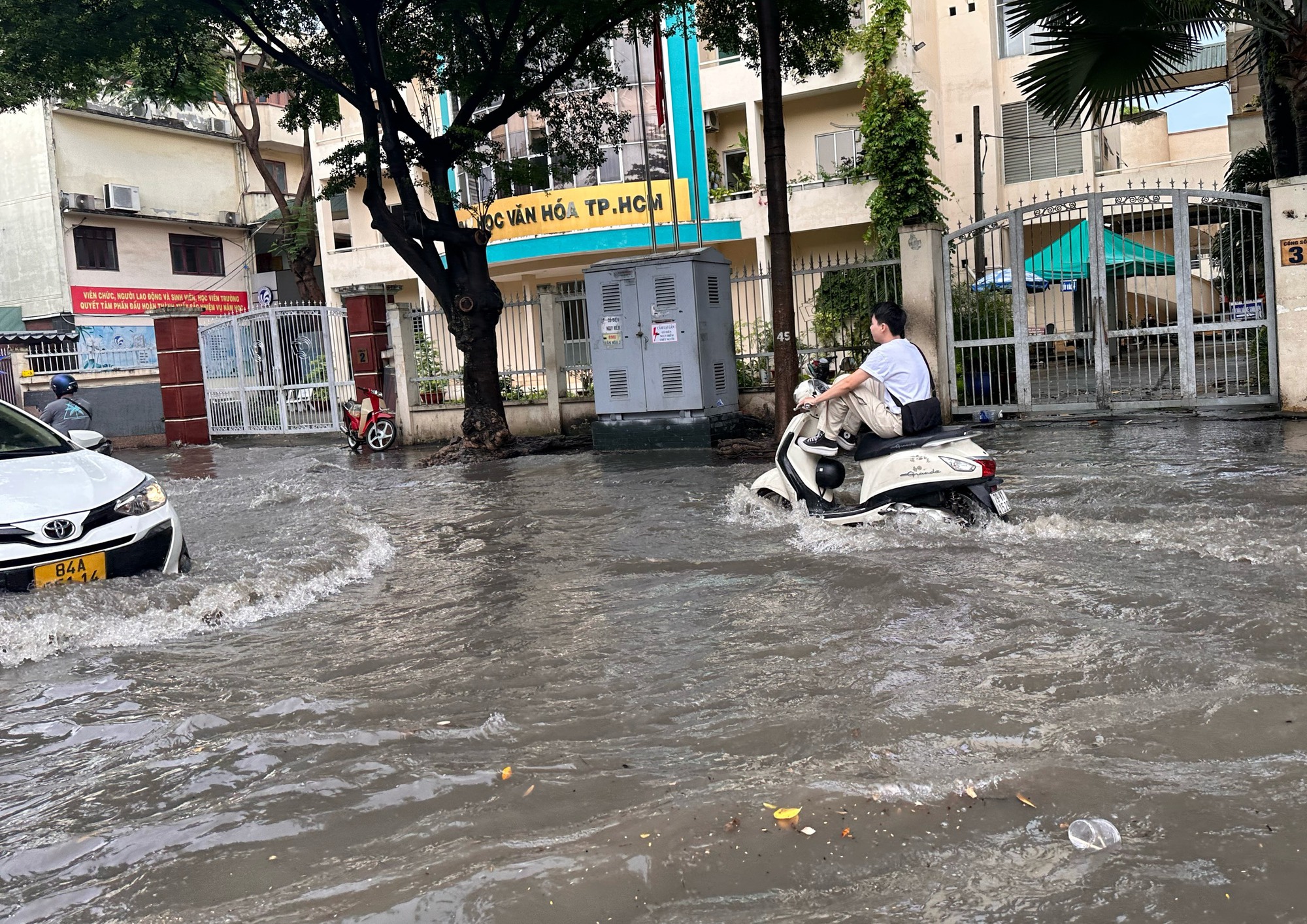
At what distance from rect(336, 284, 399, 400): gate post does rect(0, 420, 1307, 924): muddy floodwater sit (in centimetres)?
1133

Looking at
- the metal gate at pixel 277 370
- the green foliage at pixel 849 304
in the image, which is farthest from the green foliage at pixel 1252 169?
the metal gate at pixel 277 370

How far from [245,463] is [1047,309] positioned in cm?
1136

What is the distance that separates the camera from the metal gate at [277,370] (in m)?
20.1

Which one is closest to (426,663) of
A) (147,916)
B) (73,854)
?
(73,854)

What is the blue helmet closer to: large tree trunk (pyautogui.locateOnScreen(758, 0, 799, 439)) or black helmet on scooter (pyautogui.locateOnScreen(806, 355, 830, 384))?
large tree trunk (pyautogui.locateOnScreen(758, 0, 799, 439))

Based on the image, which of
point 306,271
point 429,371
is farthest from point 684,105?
point 306,271

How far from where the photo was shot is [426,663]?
16.2 ft

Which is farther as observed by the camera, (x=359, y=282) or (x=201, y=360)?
(x=359, y=282)

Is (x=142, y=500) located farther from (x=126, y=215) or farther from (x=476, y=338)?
(x=126, y=215)

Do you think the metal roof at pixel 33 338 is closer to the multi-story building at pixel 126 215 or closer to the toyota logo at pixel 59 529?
the multi-story building at pixel 126 215

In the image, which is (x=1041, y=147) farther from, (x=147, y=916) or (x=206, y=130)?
(x=147, y=916)

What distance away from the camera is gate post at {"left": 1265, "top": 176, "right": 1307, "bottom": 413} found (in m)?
11.7

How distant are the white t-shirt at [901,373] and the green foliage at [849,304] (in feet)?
22.1

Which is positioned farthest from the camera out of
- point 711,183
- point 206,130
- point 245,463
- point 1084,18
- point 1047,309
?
point 206,130
